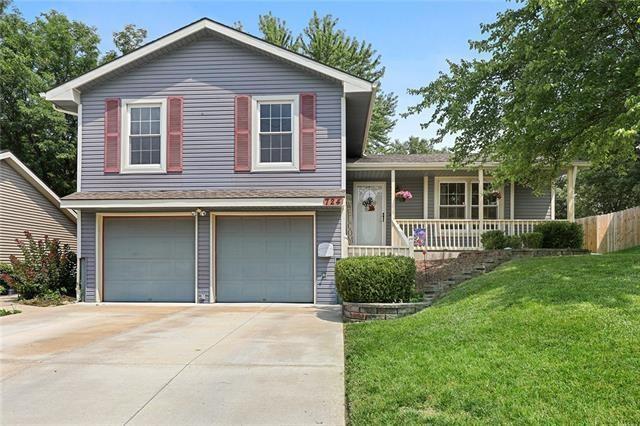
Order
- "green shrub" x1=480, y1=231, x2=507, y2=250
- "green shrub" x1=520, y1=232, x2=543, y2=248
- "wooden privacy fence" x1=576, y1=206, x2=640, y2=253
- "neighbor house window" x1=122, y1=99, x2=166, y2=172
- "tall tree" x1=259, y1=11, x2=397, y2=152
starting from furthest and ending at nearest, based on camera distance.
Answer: "tall tree" x1=259, y1=11, x2=397, y2=152
"wooden privacy fence" x1=576, y1=206, x2=640, y2=253
"green shrub" x1=480, y1=231, x2=507, y2=250
"green shrub" x1=520, y1=232, x2=543, y2=248
"neighbor house window" x1=122, y1=99, x2=166, y2=172

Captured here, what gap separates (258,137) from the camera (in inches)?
481

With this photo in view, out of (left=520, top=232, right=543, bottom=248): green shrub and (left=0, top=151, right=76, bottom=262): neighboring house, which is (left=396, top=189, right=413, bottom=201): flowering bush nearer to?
(left=520, top=232, right=543, bottom=248): green shrub

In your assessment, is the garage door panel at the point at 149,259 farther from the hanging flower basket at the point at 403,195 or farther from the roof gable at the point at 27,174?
the hanging flower basket at the point at 403,195

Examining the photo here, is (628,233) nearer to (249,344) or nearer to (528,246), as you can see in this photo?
(528,246)

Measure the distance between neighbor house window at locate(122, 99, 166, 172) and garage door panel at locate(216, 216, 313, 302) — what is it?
2374mm

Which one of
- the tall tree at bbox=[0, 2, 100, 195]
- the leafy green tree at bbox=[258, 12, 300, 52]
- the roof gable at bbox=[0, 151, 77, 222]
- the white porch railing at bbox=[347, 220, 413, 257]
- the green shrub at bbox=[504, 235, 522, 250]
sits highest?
the leafy green tree at bbox=[258, 12, 300, 52]

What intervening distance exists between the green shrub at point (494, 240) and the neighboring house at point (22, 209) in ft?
45.2

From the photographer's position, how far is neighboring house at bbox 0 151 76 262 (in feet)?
51.9

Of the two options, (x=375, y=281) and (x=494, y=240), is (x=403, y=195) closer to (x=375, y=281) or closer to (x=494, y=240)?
(x=494, y=240)

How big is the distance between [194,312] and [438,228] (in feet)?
23.8

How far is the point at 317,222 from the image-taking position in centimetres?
1201

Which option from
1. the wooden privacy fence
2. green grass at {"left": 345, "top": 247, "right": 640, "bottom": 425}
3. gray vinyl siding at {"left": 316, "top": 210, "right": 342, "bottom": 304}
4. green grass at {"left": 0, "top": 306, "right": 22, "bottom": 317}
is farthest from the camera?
Result: the wooden privacy fence

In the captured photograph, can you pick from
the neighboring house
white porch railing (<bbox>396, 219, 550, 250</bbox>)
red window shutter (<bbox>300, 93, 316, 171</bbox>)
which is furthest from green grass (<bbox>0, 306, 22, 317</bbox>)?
white porch railing (<bbox>396, 219, 550, 250</bbox>)

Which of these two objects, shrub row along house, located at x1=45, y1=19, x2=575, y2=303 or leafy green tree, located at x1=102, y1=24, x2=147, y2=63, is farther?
leafy green tree, located at x1=102, y1=24, x2=147, y2=63
